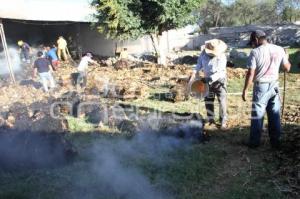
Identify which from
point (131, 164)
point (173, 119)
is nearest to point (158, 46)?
point (173, 119)

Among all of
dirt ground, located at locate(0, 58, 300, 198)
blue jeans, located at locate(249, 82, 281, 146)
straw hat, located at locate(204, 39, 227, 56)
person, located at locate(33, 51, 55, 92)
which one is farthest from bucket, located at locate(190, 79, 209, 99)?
person, located at locate(33, 51, 55, 92)

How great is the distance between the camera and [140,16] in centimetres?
1784

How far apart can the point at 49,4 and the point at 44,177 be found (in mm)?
16676

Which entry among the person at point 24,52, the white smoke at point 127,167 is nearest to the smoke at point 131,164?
the white smoke at point 127,167

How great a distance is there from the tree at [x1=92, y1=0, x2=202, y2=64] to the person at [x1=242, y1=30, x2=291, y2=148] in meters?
12.1

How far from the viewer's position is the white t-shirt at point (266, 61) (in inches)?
219

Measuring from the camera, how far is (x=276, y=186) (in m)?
4.74

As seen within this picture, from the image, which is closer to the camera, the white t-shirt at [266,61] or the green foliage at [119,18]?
the white t-shirt at [266,61]

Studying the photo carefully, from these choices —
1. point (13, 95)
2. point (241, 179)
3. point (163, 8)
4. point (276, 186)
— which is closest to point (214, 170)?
point (241, 179)

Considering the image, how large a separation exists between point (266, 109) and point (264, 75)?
0.64 metres

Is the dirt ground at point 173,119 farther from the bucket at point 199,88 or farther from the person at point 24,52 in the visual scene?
the person at point 24,52

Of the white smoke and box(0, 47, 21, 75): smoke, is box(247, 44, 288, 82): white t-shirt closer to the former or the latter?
the white smoke

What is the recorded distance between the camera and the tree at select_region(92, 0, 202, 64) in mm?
17172

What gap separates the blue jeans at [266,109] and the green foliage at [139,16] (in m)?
12.2
